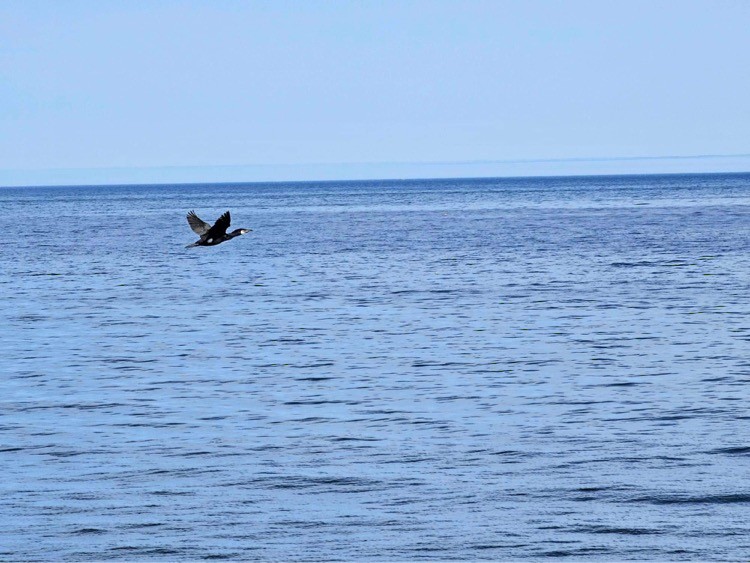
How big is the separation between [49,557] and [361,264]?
4374 cm

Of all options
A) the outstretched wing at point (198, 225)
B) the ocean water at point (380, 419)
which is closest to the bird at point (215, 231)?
the outstretched wing at point (198, 225)

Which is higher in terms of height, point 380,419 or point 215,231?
point 215,231

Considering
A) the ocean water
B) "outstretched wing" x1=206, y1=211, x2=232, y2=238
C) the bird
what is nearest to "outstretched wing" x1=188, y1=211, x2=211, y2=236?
the bird

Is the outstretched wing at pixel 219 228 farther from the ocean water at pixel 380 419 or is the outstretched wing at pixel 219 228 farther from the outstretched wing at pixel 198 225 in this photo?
the ocean water at pixel 380 419

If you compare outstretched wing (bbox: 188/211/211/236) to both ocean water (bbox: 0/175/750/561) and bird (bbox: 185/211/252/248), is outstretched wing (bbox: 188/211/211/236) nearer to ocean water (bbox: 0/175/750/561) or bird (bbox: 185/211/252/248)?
bird (bbox: 185/211/252/248)

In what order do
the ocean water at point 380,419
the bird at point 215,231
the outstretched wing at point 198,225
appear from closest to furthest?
1. the ocean water at point 380,419
2. the bird at point 215,231
3. the outstretched wing at point 198,225

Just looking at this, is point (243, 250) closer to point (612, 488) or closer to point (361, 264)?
point (361, 264)

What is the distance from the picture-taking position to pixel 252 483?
55.7ft

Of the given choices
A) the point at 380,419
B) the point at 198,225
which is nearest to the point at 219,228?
the point at 198,225

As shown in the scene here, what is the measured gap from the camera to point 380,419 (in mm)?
21000

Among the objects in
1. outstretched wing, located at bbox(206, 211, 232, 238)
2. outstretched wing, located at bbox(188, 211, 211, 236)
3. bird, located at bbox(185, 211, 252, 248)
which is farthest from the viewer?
outstretched wing, located at bbox(188, 211, 211, 236)

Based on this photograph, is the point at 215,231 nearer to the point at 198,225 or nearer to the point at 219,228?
the point at 219,228

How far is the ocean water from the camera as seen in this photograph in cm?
1489

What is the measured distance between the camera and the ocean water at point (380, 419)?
14.9 metres
